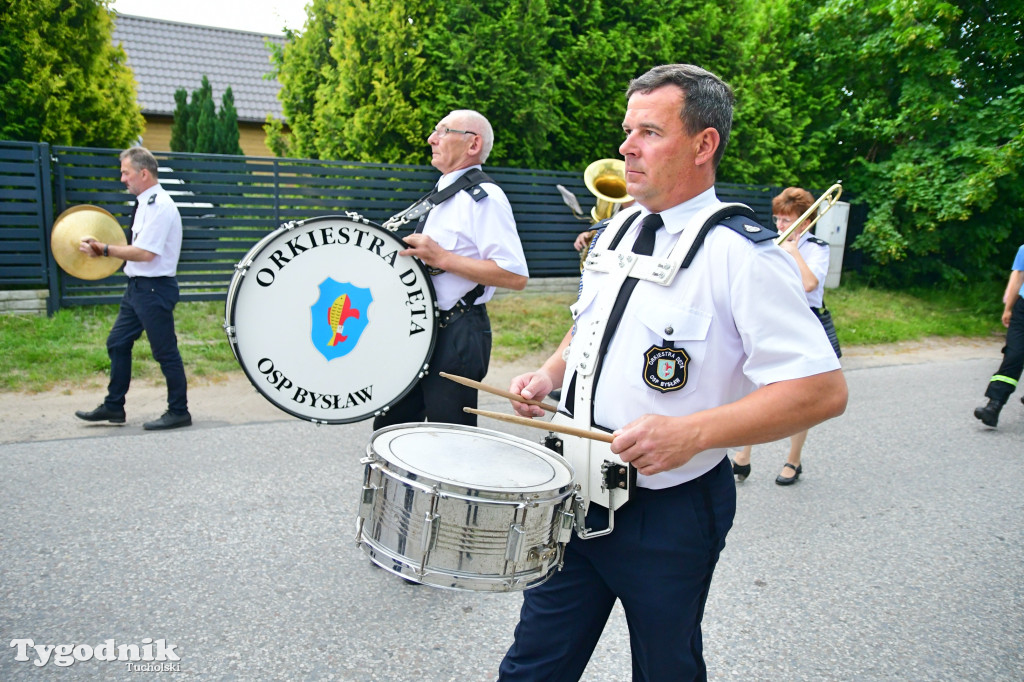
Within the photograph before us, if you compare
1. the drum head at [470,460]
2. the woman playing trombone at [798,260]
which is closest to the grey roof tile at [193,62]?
the woman playing trombone at [798,260]

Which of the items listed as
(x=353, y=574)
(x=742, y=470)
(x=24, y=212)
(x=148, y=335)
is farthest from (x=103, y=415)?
(x=742, y=470)

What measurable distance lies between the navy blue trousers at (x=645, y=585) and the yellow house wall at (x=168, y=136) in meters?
18.9

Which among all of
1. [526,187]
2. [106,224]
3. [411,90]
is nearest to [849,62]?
[526,187]

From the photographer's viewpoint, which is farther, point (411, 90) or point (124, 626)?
point (411, 90)

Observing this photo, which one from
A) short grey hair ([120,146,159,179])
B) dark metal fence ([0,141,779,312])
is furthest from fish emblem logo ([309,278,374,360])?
dark metal fence ([0,141,779,312])

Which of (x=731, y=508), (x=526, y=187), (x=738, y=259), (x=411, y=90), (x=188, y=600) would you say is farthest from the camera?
(x=526, y=187)

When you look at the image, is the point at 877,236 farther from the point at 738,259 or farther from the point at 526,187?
the point at 738,259

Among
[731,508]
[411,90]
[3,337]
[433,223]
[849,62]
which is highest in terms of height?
[849,62]

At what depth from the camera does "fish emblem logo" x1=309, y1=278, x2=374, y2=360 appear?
300cm

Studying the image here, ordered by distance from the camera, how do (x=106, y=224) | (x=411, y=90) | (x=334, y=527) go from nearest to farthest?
1. (x=334, y=527)
2. (x=106, y=224)
3. (x=411, y=90)

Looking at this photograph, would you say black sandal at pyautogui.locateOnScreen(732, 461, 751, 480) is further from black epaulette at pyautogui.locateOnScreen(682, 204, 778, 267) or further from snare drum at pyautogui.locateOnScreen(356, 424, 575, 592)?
black epaulette at pyautogui.locateOnScreen(682, 204, 778, 267)

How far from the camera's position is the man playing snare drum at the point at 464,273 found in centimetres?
337

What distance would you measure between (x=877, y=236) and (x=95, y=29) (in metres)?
12.1

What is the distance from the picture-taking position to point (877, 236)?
13.8 metres
